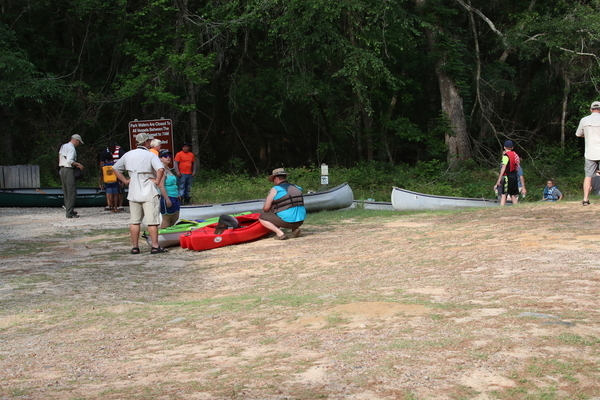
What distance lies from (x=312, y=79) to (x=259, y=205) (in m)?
12.1

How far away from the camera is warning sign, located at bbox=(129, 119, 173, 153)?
19.8m

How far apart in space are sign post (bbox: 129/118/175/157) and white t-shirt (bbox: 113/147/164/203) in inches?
343

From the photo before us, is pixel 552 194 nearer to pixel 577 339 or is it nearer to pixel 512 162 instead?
pixel 512 162

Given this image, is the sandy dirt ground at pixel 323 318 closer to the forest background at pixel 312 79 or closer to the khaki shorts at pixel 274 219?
the khaki shorts at pixel 274 219

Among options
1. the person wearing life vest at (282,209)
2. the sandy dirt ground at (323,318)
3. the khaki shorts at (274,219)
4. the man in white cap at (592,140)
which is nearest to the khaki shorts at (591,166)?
the man in white cap at (592,140)

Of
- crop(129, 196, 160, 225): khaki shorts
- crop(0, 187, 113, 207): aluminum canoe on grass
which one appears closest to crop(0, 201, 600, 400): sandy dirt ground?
crop(129, 196, 160, 225): khaki shorts

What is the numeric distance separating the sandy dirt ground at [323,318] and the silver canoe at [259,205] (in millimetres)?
3316

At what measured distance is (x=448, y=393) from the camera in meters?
4.06

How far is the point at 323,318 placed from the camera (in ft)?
19.7

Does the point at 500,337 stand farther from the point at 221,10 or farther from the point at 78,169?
the point at 221,10

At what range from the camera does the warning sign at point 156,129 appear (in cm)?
1984

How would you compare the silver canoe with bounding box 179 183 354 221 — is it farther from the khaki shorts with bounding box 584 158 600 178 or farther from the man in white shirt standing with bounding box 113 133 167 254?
the khaki shorts with bounding box 584 158 600 178

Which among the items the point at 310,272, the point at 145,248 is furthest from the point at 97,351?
the point at 145,248

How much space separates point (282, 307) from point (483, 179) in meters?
21.2
